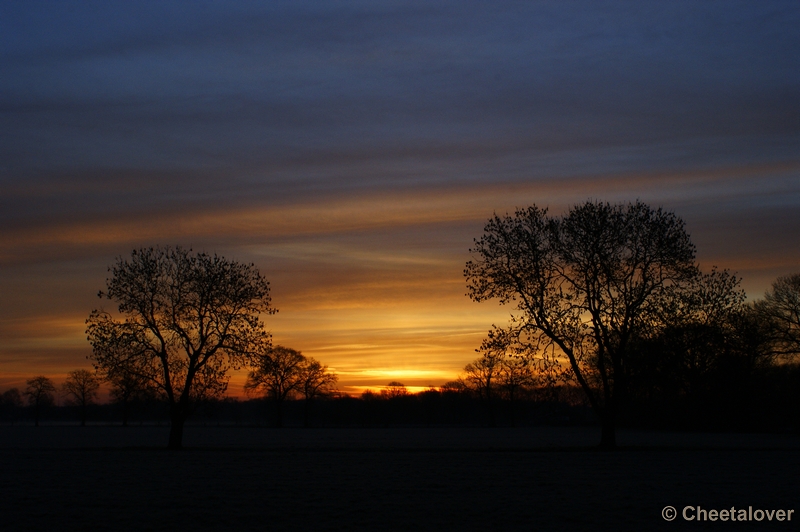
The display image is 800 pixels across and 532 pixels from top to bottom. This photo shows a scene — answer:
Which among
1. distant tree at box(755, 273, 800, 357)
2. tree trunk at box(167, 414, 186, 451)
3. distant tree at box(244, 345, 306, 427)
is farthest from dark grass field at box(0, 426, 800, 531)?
distant tree at box(244, 345, 306, 427)

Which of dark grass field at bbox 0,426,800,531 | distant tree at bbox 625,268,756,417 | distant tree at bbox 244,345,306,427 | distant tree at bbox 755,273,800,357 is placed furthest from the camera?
distant tree at bbox 244,345,306,427

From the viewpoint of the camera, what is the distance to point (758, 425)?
243 ft

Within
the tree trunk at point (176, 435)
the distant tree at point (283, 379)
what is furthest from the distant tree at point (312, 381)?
the tree trunk at point (176, 435)

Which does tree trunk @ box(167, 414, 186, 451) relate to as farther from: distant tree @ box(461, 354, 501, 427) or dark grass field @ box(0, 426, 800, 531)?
distant tree @ box(461, 354, 501, 427)

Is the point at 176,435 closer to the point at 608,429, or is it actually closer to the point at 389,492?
the point at 389,492

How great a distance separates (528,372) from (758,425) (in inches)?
1878

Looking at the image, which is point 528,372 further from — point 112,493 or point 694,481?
point 112,493

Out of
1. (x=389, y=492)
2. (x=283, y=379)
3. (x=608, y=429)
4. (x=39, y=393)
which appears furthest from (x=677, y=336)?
(x=39, y=393)

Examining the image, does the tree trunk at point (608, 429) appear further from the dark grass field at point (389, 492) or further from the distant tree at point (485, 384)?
the distant tree at point (485, 384)

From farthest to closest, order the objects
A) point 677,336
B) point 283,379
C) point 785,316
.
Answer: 1. point 283,379
2. point 785,316
3. point 677,336

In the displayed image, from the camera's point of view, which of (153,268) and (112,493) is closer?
(112,493)

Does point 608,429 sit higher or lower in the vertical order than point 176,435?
higher

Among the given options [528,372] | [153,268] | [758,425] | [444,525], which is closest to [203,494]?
[444,525]

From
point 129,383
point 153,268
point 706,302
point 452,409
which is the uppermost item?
point 153,268
